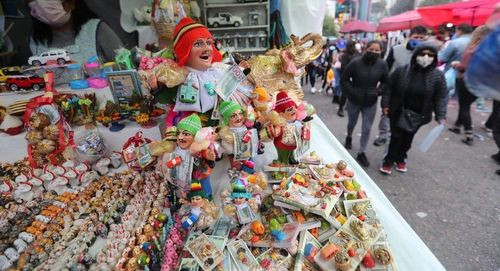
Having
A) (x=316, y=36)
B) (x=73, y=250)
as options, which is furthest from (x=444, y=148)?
(x=73, y=250)

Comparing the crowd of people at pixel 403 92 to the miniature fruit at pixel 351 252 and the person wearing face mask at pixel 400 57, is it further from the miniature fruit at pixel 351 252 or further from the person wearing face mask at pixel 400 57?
the miniature fruit at pixel 351 252

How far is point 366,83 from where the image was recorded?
315cm

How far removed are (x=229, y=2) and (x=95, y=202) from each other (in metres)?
3.33

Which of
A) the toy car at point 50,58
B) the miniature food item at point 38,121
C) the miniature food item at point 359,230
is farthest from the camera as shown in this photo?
the toy car at point 50,58

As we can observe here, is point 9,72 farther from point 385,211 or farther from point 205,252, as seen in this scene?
point 385,211

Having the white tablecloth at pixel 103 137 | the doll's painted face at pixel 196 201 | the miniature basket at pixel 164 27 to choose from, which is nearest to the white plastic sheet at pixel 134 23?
the miniature basket at pixel 164 27

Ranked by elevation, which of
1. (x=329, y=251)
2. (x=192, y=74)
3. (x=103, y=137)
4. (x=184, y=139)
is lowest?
(x=329, y=251)

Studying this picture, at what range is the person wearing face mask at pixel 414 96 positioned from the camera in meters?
2.65

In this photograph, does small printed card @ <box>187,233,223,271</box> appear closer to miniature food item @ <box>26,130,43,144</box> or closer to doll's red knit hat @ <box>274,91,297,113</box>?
doll's red knit hat @ <box>274,91,297,113</box>

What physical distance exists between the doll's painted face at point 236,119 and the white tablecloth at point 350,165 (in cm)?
53

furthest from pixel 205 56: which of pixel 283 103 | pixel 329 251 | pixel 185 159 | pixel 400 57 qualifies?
pixel 400 57

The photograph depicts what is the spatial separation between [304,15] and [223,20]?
132cm

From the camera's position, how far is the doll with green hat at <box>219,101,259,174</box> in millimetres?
1632

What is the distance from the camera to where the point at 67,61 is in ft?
8.77
